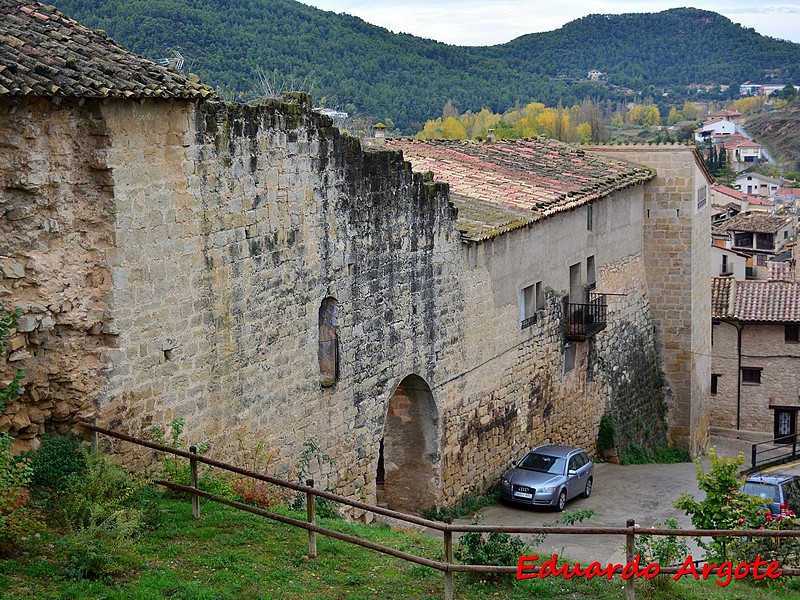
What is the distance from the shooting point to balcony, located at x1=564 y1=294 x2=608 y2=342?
83.7 ft

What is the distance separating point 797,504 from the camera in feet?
76.2

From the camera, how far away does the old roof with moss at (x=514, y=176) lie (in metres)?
22.6

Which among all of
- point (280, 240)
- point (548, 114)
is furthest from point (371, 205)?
point (548, 114)

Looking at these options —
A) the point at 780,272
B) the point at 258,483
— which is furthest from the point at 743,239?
the point at 258,483

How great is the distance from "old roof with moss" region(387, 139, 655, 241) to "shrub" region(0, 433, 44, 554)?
11.3 m

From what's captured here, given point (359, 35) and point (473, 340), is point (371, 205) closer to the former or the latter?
point (473, 340)

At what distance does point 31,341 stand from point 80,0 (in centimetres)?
2468

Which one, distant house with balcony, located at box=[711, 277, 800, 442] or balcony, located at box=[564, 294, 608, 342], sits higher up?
balcony, located at box=[564, 294, 608, 342]

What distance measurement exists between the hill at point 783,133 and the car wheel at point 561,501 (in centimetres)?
13259

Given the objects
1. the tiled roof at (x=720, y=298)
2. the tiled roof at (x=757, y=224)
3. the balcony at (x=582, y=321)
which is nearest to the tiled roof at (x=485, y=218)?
the balcony at (x=582, y=321)

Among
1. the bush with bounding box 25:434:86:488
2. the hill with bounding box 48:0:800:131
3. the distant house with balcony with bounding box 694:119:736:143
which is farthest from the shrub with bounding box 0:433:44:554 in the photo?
the distant house with balcony with bounding box 694:119:736:143

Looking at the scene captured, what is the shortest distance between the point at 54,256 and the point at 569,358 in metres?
15.4

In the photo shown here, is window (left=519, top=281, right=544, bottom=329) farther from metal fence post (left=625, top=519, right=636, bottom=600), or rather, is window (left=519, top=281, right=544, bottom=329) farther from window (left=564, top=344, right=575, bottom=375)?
metal fence post (left=625, top=519, right=636, bottom=600)

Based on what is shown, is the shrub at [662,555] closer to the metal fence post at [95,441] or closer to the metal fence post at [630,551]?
the metal fence post at [630,551]
